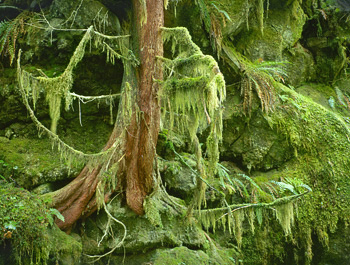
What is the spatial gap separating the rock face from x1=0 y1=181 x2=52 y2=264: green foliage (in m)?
0.12

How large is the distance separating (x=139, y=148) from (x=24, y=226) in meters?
1.77

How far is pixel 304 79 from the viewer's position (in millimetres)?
8297

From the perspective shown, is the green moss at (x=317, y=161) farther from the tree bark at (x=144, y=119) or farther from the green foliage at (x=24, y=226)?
the green foliage at (x=24, y=226)

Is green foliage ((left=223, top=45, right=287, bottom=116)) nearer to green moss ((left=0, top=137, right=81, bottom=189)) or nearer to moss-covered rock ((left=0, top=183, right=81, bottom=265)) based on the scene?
green moss ((left=0, top=137, right=81, bottom=189))

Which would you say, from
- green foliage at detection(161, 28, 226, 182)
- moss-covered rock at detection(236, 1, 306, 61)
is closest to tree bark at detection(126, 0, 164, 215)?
green foliage at detection(161, 28, 226, 182)

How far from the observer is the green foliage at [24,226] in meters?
3.63

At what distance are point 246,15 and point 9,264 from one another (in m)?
6.06

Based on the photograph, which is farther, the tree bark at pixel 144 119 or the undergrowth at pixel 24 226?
the tree bark at pixel 144 119

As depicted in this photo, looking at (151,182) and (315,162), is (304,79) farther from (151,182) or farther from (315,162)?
(151,182)

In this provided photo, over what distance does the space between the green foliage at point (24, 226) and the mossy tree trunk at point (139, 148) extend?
47cm

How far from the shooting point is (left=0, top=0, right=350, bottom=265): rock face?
4766mm

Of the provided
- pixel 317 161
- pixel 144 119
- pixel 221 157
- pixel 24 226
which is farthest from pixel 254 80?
pixel 24 226

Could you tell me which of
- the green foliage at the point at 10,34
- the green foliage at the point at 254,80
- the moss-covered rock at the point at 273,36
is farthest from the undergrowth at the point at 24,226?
the moss-covered rock at the point at 273,36

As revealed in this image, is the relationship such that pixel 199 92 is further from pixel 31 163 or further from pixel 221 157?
pixel 221 157
